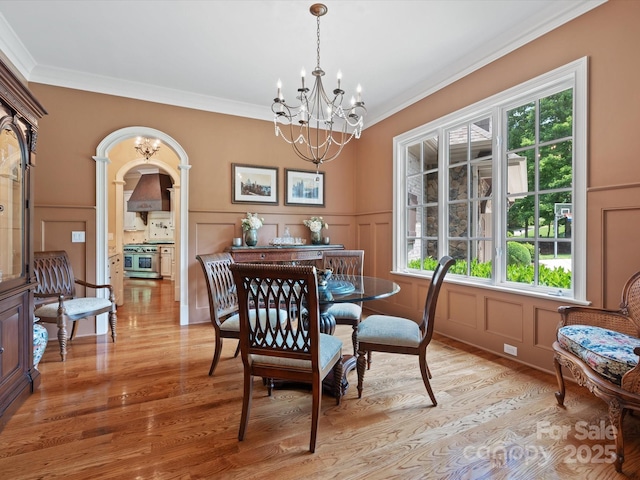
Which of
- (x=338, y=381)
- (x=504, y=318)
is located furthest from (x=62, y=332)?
(x=504, y=318)

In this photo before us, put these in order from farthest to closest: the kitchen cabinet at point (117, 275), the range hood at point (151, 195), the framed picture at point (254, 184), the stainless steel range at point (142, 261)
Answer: the stainless steel range at point (142, 261)
the range hood at point (151, 195)
the kitchen cabinet at point (117, 275)
the framed picture at point (254, 184)

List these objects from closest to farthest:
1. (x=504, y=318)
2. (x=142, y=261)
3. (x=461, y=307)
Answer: (x=504, y=318) < (x=461, y=307) < (x=142, y=261)

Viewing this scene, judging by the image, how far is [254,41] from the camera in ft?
9.54

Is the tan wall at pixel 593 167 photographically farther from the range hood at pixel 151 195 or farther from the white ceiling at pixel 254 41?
the range hood at pixel 151 195

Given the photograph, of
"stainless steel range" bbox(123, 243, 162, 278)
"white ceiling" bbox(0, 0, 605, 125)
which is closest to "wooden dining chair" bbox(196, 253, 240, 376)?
"white ceiling" bbox(0, 0, 605, 125)

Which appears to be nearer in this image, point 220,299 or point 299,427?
point 299,427

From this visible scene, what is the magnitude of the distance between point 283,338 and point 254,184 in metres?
3.09

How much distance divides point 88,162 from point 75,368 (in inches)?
89.2

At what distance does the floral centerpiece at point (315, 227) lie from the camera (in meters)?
4.69

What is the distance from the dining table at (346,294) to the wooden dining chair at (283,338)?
12.9 inches

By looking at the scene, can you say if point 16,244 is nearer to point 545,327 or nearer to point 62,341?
point 62,341

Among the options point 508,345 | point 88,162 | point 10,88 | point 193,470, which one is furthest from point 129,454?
point 88,162

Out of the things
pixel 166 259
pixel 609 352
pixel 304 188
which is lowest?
pixel 609 352

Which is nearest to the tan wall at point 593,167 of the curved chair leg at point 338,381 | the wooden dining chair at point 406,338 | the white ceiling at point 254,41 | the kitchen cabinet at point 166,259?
the white ceiling at point 254,41
